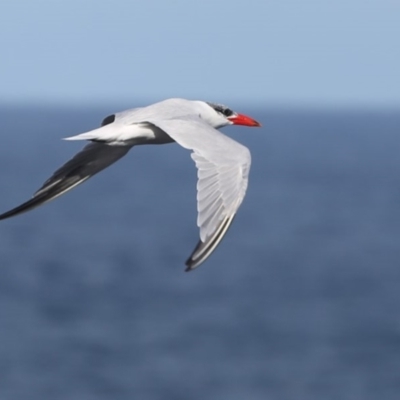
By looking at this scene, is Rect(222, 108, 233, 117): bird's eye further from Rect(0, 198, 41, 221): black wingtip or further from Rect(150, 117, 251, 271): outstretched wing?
Rect(0, 198, 41, 221): black wingtip

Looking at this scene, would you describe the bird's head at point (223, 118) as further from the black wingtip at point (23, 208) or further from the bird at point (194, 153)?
the black wingtip at point (23, 208)

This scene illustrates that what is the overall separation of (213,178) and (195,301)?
38.2 meters

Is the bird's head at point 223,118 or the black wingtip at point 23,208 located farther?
the bird's head at point 223,118

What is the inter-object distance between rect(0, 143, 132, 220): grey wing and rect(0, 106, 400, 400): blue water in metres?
21.4

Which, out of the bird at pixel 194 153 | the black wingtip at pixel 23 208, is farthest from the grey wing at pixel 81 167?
the black wingtip at pixel 23 208

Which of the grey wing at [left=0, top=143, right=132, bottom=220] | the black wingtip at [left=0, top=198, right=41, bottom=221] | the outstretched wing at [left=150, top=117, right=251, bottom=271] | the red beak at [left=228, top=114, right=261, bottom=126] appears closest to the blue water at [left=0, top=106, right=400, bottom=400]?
the red beak at [left=228, top=114, right=261, bottom=126]

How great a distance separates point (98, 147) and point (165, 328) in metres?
31.4

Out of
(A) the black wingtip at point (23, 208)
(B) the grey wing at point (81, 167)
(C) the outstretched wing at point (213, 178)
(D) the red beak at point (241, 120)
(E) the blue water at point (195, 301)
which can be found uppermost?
(C) the outstretched wing at point (213, 178)

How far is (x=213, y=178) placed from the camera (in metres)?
9.01

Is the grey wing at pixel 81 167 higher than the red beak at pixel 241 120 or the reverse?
the reverse

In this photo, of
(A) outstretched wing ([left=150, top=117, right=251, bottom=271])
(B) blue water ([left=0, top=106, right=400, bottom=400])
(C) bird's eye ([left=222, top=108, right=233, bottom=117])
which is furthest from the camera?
(B) blue water ([left=0, top=106, right=400, bottom=400])

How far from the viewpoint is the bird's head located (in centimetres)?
1131

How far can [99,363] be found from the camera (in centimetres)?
3603

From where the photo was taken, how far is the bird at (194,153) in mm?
8695
